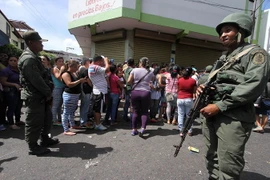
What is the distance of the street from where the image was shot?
2535mm

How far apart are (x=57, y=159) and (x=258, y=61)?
3.04m

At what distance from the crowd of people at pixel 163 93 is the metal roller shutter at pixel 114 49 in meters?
4.87

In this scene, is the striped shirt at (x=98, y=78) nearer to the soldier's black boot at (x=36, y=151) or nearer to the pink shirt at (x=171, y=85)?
the soldier's black boot at (x=36, y=151)

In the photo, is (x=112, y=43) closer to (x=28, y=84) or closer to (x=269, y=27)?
(x=28, y=84)

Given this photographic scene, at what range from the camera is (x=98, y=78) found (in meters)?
4.17

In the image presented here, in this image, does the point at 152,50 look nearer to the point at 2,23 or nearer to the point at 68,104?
the point at 68,104

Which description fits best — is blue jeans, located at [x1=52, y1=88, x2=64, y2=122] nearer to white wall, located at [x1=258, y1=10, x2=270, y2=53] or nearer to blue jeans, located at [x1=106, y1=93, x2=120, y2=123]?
blue jeans, located at [x1=106, y1=93, x2=120, y2=123]

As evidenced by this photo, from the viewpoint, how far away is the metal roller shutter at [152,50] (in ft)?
33.2

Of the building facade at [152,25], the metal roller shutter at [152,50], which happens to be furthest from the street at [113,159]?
the metal roller shutter at [152,50]

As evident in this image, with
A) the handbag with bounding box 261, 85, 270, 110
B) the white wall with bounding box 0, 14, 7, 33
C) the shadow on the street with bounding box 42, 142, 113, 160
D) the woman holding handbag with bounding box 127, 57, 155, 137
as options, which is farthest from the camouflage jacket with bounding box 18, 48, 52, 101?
the white wall with bounding box 0, 14, 7, 33

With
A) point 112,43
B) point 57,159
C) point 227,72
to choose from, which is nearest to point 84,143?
point 57,159

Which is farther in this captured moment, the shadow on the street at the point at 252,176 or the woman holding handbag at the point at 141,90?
the woman holding handbag at the point at 141,90

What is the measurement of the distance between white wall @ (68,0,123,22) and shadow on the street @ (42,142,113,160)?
6.68m

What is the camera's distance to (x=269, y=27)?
1250 cm
